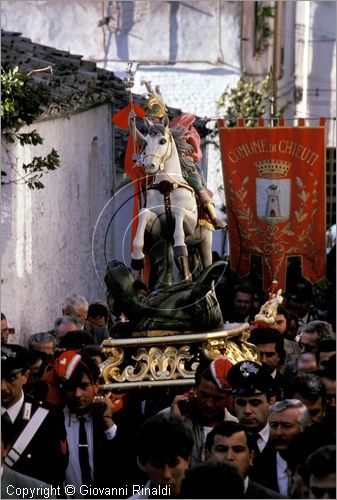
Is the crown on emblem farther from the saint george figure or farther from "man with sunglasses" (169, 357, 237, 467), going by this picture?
"man with sunglasses" (169, 357, 237, 467)

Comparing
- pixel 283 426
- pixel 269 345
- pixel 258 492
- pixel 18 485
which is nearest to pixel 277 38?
pixel 269 345

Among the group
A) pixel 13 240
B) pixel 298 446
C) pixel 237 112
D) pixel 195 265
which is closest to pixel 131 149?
pixel 195 265

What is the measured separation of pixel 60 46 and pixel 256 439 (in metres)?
22.3

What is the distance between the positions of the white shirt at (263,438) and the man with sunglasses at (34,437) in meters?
1.04

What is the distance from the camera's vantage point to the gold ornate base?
41.1ft

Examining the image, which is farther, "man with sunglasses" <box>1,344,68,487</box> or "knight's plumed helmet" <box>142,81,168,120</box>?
"knight's plumed helmet" <box>142,81,168,120</box>

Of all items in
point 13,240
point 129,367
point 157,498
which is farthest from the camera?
point 13,240

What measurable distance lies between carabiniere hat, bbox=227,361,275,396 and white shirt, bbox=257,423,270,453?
0.68ft

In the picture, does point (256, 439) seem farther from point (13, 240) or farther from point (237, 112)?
point (237, 112)

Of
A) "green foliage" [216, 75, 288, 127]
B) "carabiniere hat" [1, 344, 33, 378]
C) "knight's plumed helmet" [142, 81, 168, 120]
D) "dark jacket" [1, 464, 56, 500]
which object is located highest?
"green foliage" [216, 75, 288, 127]

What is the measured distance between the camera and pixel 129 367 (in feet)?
41.3

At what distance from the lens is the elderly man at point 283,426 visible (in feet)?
34.0

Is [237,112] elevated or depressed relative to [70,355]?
elevated

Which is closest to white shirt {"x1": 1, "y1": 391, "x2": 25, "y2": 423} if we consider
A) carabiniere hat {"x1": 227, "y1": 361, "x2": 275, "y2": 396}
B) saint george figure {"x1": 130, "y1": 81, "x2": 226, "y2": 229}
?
carabiniere hat {"x1": 227, "y1": 361, "x2": 275, "y2": 396}
